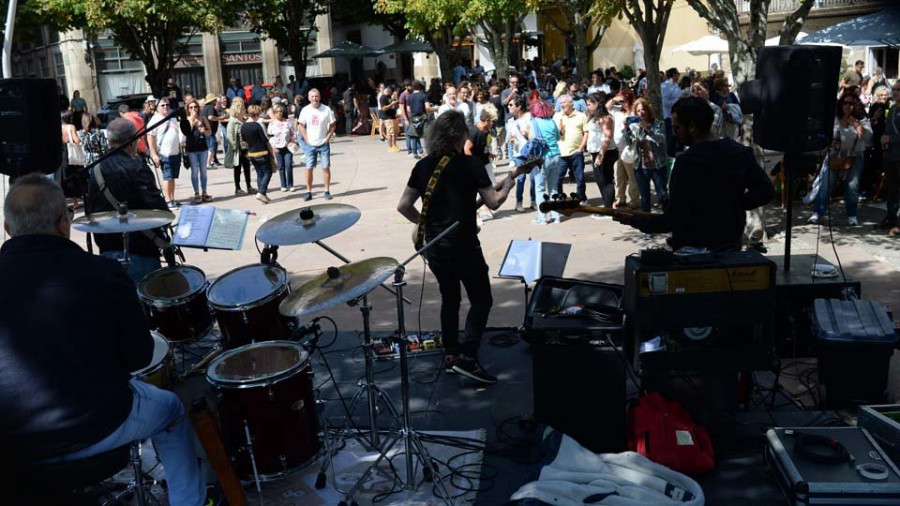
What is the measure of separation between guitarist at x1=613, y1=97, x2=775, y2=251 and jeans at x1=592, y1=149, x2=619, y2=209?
598 cm

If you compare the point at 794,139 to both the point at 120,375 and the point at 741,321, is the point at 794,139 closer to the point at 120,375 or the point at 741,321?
the point at 741,321

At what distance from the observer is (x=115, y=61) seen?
4016 cm


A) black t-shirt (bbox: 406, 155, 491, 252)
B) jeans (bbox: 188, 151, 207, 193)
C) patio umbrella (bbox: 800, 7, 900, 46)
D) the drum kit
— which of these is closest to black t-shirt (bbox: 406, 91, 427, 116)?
jeans (bbox: 188, 151, 207, 193)

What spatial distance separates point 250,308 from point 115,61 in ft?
127

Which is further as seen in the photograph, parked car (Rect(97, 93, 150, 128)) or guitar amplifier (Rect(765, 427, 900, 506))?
parked car (Rect(97, 93, 150, 128))

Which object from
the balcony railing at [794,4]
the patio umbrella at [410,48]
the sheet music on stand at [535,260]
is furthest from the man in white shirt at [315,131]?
the balcony railing at [794,4]

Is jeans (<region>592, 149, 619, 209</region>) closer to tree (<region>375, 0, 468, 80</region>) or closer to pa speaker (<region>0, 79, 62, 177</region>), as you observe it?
pa speaker (<region>0, 79, 62, 177</region>)

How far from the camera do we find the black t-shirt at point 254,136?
14.1 metres

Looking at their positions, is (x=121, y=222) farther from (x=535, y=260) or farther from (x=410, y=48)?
(x=410, y=48)

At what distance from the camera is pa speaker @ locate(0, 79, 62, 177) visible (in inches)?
248

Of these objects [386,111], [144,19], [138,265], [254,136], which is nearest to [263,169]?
[254,136]

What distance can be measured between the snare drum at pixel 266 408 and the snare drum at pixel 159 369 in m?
0.34

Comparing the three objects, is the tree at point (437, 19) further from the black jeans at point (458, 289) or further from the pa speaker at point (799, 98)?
the black jeans at point (458, 289)

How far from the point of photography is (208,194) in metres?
15.4
